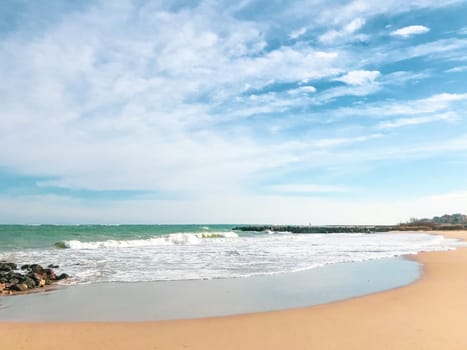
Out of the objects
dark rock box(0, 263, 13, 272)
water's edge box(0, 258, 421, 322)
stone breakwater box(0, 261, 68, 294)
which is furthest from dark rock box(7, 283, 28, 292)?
dark rock box(0, 263, 13, 272)

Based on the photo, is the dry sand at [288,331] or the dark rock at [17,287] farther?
the dark rock at [17,287]

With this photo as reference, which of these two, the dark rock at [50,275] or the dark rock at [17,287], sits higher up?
the dark rock at [50,275]

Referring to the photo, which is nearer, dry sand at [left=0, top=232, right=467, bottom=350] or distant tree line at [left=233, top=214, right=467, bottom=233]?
dry sand at [left=0, top=232, right=467, bottom=350]

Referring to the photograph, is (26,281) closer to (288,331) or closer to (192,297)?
(192,297)

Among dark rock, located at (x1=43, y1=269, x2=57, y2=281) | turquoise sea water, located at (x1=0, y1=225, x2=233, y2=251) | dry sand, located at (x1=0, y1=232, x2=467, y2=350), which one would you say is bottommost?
dry sand, located at (x1=0, y1=232, x2=467, y2=350)

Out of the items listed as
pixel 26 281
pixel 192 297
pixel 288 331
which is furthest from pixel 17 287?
pixel 288 331

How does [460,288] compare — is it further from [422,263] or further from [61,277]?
[61,277]

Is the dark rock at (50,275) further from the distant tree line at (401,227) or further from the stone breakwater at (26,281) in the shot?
the distant tree line at (401,227)

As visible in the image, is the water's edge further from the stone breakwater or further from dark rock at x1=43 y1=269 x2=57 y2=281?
dark rock at x1=43 y1=269 x2=57 y2=281

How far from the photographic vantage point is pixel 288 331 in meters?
6.55

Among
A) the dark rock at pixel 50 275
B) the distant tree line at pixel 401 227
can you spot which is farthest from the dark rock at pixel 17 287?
the distant tree line at pixel 401 227

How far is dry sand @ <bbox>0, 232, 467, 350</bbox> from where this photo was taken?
5.95 metres

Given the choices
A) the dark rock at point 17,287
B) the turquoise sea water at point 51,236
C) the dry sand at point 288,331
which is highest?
the turquoise sea water at point 51,236

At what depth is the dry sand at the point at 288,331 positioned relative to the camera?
5.95 metres
